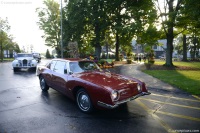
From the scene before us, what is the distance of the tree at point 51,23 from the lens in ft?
142

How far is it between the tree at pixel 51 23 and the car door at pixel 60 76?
121 feet

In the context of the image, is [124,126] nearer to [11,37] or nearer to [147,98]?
[147,98]

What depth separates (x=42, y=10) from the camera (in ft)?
149

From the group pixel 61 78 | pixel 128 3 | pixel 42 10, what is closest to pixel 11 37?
pixel 42 10

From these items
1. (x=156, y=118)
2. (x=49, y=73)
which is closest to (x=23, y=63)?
(x=49, y=73)

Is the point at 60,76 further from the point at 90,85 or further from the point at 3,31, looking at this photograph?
the point at 3,31

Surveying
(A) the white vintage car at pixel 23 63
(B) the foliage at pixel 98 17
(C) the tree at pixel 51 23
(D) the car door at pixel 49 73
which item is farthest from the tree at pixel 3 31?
(D) the car door at pixel 49 73

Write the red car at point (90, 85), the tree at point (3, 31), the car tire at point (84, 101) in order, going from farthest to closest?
the tree at point (3, 31)
the car tire at point (84, 101)
the red car at point (90, 85)

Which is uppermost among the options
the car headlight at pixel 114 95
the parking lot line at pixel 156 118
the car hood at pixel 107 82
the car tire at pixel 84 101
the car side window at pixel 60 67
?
the car side window at pixel 60 67

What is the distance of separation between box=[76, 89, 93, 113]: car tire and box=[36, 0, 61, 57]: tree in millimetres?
38634

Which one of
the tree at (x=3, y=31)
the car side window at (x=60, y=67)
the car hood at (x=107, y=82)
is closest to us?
the car hood at (x=107, y=82)

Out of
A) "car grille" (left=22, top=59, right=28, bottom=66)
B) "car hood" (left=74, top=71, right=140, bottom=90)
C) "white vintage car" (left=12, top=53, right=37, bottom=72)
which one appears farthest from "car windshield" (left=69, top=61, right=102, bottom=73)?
"car grille" (left=22, top=59, right=28, bottom=66)

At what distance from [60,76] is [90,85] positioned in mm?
1940

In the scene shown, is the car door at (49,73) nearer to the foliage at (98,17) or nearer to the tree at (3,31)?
the foliage at (98,17)
